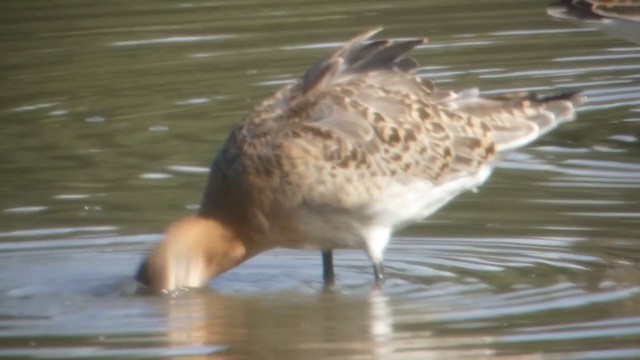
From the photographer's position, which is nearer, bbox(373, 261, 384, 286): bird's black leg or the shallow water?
the shallow water

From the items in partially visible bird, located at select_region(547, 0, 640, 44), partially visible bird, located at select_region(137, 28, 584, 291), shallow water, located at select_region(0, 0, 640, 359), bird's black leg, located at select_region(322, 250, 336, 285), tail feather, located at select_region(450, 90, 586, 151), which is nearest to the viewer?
shallow water, located at select_region(0, 0, 640, 359)

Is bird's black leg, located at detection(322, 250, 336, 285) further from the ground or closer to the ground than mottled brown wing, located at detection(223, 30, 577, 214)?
closer to the ground

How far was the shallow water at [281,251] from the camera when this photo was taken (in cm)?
934

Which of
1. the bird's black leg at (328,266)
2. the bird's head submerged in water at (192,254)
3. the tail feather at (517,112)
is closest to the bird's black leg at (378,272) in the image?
the bird's black leg at (328,266)

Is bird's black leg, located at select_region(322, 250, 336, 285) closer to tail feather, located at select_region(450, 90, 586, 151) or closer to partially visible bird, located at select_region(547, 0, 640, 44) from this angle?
tail feather, located at select_region(450, 90, 586, 151)

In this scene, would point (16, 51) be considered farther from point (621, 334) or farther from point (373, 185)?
point (621, 334)

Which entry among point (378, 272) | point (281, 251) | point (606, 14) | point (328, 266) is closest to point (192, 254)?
point (328, 266)

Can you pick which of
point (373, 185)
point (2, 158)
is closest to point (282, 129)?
point (373, 185)

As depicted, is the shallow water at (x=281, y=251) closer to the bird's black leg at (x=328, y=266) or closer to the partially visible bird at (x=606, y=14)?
the bird's black leg at (x=328, y=266)

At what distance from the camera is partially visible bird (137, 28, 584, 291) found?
10320mm

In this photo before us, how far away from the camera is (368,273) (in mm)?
10820

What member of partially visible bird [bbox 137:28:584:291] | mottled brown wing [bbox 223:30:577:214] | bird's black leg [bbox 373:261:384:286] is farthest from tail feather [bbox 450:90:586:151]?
bird's black leg [bbox 373:261:384:286]

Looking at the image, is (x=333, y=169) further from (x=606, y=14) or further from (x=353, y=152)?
(x=606, y=14)

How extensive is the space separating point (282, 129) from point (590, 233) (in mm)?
1891
